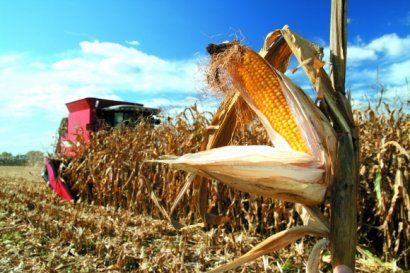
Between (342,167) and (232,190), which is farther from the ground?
(342,167)

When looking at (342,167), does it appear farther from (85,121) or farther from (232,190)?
(85,121)

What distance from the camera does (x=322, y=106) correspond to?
5.40 ft

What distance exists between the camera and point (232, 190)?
5.43 meters

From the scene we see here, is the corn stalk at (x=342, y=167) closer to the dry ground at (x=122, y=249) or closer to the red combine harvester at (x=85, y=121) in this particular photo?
the dry ground at (x=122, y=249)

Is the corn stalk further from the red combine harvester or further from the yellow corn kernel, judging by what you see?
the red combine harvester

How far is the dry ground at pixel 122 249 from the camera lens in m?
3.52

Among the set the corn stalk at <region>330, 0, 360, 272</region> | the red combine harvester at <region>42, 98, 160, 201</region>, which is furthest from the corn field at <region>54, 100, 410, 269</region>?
the corn stalk at <region>330, 0, 360, 272</region>

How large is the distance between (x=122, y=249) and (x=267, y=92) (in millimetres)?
2566

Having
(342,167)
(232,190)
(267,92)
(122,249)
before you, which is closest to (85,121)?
(232,190)

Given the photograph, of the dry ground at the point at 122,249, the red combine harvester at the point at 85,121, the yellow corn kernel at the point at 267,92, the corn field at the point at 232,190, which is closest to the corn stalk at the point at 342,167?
the yellow corn kernel at the point at 267,92

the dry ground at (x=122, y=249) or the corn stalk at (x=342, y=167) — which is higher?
the corn stalk at (x=342, y=167)

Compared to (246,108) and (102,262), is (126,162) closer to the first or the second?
(102,262)

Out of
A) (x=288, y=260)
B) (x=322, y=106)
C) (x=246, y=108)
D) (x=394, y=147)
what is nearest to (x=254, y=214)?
(x=288, y=260)

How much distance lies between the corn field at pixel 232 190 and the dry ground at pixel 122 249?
425mm
